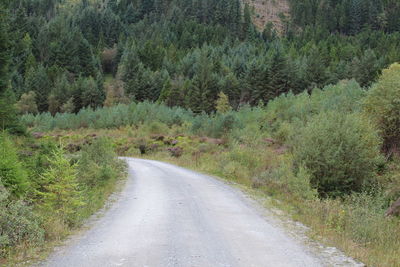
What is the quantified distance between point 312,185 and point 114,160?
11.9 metres

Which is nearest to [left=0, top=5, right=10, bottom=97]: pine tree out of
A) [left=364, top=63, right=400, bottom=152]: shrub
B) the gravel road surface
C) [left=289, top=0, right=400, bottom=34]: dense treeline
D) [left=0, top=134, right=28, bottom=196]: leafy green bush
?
[left=0, top=134, right=28, bottom=196]: leafy green bush

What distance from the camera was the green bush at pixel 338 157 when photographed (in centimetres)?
1669

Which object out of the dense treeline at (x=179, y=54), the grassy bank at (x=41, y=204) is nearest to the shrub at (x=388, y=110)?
→ the grassy bank at (x=41, y=204)

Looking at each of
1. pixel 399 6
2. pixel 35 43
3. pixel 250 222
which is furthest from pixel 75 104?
pixel 399 6

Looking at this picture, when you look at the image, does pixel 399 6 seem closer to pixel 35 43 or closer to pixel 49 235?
pixel 35 43

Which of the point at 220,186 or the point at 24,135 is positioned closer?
the point at 220,186

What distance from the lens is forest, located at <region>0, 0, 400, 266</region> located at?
33.1 ft

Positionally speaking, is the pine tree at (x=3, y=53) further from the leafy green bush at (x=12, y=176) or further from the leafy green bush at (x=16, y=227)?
the leafy green bush at (x=16, y=227)

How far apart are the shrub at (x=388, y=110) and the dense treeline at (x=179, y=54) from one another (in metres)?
23.8

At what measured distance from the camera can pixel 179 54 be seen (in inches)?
4294

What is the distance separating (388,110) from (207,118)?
23.5 m

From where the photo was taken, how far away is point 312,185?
1675 centimetres

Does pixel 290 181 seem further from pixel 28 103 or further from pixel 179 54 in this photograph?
pixel 179 54

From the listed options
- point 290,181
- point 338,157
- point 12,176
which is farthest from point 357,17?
point 12,176
